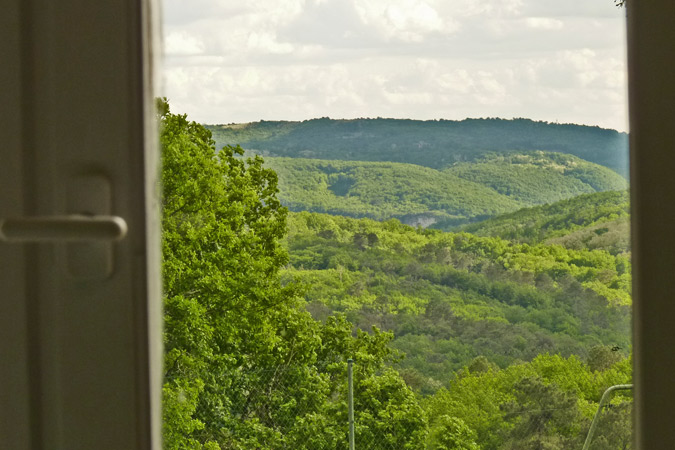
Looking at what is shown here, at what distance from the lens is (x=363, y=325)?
150 inches

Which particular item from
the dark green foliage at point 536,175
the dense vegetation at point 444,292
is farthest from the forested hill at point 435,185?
the dense vegetation at point 444,292

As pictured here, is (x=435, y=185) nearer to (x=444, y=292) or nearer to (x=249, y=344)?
(x=444, y=292)

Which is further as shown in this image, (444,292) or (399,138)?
(444,292)

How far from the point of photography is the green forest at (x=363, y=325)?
9.75 feet

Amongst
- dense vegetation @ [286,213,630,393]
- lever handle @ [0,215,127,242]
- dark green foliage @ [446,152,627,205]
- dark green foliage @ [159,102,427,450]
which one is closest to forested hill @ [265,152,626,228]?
dark green foliage @ [446,152,627,205]

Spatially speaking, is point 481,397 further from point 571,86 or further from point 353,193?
point 571,86

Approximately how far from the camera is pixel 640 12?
39cm

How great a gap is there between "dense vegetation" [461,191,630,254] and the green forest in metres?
0.02

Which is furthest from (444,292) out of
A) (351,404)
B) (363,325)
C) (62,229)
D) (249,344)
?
(62,229)

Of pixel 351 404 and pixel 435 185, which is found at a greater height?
pixel 435 185

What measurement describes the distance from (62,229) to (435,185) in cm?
224

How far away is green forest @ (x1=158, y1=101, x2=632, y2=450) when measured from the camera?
2.97 m

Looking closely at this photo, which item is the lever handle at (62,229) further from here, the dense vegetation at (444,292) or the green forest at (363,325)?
the dense vegetation at (444,292)

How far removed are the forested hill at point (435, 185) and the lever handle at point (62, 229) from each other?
187 centimetres
